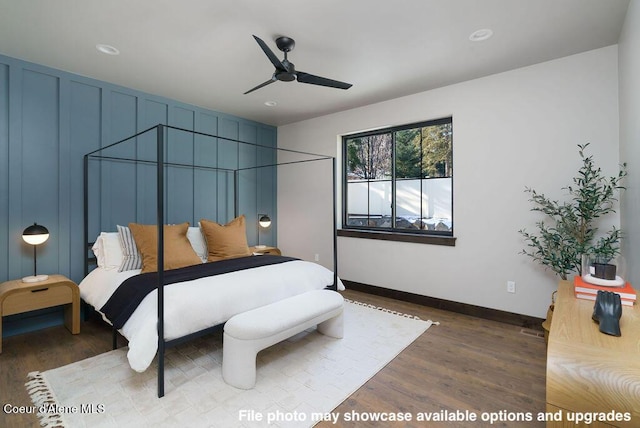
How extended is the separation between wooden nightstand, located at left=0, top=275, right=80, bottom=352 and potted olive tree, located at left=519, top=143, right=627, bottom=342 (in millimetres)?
4396

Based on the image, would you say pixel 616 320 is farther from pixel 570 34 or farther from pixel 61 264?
pixel 61 264

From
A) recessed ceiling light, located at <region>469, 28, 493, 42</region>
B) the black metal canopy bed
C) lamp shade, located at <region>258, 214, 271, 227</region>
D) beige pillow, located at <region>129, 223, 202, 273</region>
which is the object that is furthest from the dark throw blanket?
recessed ceiling light, located at <region>469, 28, 493, 42</region>

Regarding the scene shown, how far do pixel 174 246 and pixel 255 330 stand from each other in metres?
1.57

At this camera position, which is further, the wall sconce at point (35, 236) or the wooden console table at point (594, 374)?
the wall sconce at point (35, 236)

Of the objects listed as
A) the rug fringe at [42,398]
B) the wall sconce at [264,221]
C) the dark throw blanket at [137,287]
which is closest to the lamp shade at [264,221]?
the wall sconce at [264,221]

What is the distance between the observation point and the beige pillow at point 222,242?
Answer: 3.59m

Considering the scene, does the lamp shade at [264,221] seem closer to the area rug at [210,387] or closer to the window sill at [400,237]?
the window sill at [400,237]

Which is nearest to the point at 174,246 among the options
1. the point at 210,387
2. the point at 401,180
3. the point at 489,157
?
the point at 210,387

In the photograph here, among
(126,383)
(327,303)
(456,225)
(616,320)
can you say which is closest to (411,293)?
(456,225)

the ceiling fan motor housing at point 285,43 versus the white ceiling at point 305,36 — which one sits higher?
the white ceiling at point 305,36

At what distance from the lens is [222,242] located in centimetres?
362

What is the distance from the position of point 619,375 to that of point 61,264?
4202 millimetres

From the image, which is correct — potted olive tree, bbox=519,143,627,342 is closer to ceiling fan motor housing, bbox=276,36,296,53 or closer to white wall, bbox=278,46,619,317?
white wall, bbox=278,46,619,317

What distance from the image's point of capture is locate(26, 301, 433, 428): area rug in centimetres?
181
